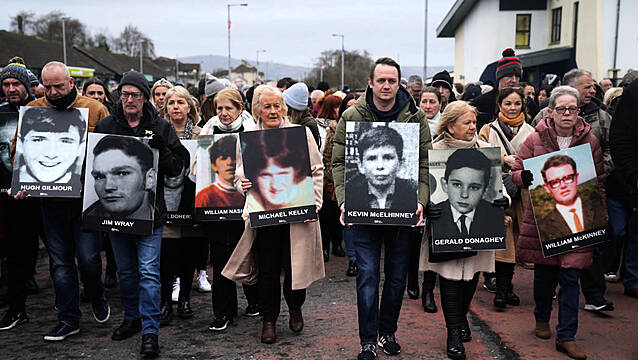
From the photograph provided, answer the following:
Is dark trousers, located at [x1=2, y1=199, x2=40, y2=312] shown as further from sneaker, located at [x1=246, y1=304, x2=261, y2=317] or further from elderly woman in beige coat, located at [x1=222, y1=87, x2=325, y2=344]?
sneaker, located at [x1=246, y1=304, x2=261, y2=317]

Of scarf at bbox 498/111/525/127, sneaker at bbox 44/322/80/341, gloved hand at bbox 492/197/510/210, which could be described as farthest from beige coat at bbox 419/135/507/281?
sneaker at bbox 44/322/80/341

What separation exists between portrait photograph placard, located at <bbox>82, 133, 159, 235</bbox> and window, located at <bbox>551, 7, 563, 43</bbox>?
30.0m

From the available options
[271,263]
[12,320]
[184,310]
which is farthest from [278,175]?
[12,320]

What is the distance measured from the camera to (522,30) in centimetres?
3247

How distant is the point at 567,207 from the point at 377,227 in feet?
4.93

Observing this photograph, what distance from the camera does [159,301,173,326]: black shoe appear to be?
5685mm

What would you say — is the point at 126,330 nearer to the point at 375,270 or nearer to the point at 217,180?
the point at 217,180

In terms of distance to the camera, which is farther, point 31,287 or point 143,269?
point 31,287

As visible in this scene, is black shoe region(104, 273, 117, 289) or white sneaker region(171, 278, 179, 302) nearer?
white sneaker region(171, 278, 179, 302)

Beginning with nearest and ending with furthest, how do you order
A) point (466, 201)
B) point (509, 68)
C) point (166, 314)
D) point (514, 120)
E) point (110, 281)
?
1. point (466, 201)
2. point (166, 314)
3. point (514, 120)
4. point (110, 281)
5. point (509, 68)

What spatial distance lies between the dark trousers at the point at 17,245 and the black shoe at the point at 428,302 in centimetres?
378

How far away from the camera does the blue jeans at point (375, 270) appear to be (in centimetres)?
469

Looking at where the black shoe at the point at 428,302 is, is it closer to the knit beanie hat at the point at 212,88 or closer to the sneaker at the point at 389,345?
the sneaker at the point at 389,345

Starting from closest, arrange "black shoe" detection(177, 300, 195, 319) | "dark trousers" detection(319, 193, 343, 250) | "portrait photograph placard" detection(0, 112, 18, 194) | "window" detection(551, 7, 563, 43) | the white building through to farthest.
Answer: "portrait photograph placard" detection(0, 112, 18, 194)
"black shoe" detection(177, 300, 195, 319)
"dark trousers" detection(319, 193, 343, 250)
the white building
"window" detection(551, 7, 563, 43)
